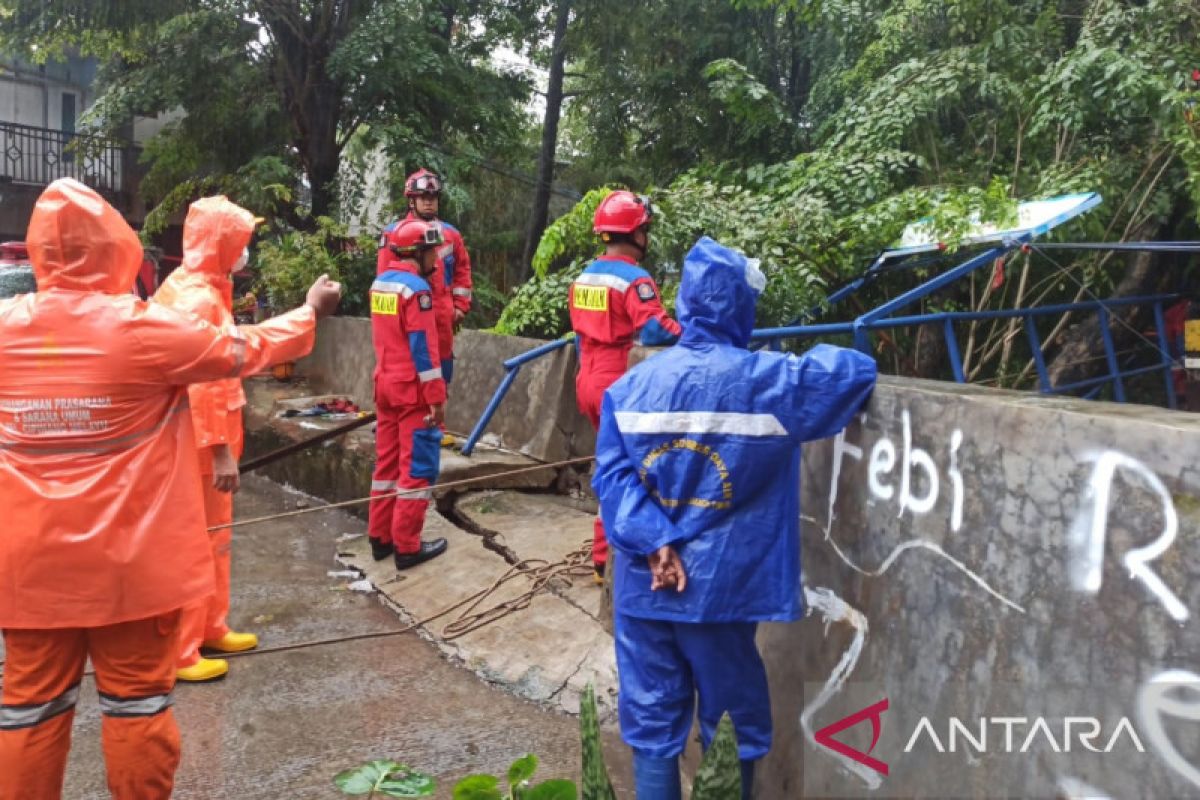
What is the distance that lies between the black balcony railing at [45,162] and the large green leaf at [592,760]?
62.8ft

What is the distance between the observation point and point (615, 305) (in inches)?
191

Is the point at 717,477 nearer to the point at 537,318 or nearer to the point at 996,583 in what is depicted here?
the point at 996,583

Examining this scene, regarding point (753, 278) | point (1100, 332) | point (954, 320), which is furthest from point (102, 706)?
point (1100, 332)

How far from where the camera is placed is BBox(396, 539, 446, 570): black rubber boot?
5605 mm

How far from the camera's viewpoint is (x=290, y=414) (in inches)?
344

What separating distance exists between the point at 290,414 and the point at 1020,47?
6.25 meters

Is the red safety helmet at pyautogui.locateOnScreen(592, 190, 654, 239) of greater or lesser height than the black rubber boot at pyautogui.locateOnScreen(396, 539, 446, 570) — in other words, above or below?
above

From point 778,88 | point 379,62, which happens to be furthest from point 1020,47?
point 379,62

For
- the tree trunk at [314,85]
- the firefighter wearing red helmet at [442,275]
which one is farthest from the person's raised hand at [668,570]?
the tree trunk at [314,85]

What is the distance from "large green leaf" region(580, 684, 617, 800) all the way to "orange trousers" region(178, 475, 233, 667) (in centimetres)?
227

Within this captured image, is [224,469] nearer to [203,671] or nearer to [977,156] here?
[203,671]

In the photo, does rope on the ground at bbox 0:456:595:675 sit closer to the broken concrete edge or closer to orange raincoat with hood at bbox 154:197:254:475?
the broken concrete edge

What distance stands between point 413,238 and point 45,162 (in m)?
16.9

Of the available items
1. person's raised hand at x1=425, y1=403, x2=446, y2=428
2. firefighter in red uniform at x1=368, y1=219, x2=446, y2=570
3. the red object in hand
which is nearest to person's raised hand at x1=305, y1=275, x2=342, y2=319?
firefighter in red uniform at x1=368, y1=219, x2=446, y2=570
